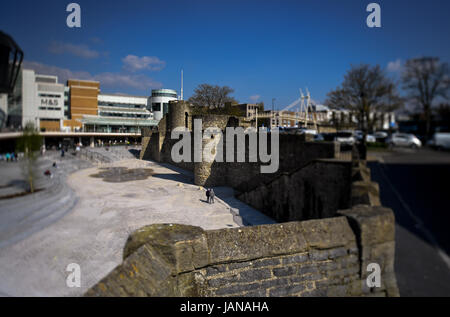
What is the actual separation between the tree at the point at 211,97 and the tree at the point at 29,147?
2330 centimetres

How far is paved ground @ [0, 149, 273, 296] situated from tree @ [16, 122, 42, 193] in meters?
2.78

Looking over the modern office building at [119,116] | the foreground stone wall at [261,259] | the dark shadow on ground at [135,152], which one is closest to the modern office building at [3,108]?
the dark shadow on ground at [135,152]

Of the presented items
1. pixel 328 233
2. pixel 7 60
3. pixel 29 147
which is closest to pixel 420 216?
pixel 328 233

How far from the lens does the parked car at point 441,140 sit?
4016 mm

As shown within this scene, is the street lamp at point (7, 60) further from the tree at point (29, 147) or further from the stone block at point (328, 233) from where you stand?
the stone block at point (328, 233)

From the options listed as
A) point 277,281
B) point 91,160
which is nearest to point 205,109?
point 91,160

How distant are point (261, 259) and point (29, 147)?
16.2m

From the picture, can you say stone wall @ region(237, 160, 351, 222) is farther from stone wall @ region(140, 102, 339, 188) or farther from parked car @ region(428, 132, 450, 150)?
parked car @ region(428, 132, 450, 150)

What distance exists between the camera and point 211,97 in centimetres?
3609

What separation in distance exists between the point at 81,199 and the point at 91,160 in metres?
22.1

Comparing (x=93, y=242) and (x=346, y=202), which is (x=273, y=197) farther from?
(x=93, y=242)

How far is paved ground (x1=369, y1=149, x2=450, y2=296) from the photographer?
3910mm

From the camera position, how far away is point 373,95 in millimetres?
15328
